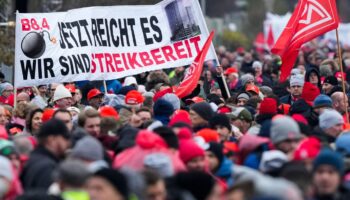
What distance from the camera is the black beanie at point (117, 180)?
10859mm

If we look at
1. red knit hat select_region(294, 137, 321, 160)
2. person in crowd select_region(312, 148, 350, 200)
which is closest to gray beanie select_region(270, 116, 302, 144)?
red knit hat select_region(294, 137, 321, 160)

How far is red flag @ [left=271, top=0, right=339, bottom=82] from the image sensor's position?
20.1 m

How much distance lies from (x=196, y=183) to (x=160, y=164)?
91 centimetres

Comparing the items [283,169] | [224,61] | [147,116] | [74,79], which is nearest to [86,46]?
[74,79]

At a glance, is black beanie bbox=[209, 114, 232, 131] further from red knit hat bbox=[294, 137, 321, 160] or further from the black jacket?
the black jacket

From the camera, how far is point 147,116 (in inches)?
650

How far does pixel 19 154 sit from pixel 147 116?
11.3 ft

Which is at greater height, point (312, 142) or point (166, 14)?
point (166, 14)

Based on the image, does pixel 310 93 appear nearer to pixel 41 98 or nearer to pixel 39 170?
pixel 41 98

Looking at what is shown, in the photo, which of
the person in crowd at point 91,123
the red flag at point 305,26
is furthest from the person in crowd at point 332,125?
the red flag at point 305,26

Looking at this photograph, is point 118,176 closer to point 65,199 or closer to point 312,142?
point 65,199

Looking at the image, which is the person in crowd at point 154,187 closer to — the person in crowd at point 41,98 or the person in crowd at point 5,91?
the person in crowd at point 41,98

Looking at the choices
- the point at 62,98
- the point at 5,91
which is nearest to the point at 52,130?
the point at 62,98

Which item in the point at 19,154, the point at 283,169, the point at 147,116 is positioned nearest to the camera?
the point at 283,169
